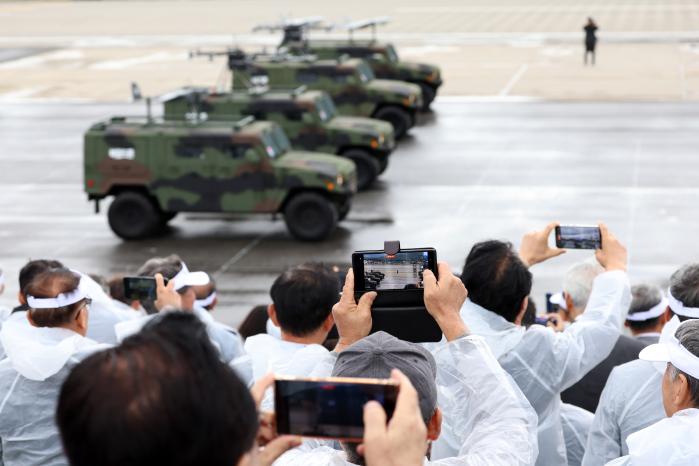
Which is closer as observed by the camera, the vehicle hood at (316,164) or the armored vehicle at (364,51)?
the vehicle hood at (316,164)

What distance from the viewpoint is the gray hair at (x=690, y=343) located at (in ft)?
12.4

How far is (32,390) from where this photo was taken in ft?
15.5

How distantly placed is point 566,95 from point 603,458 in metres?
28.6

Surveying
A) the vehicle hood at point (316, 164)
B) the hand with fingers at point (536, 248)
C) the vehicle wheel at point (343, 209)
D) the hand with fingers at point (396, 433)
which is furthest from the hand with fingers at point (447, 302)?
the vehicle wheel at point (343, 209)

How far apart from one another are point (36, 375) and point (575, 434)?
2495mm

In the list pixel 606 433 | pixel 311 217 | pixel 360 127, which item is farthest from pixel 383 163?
pixel 606 433

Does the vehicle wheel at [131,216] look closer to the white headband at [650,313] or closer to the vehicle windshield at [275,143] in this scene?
the vehicle windshield at [275,143]

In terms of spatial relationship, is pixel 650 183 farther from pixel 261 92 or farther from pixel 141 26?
pixel 141 26

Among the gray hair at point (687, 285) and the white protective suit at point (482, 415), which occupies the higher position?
the white protective suit at point (482, 415)

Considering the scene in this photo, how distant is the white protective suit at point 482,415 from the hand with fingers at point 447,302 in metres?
0.04

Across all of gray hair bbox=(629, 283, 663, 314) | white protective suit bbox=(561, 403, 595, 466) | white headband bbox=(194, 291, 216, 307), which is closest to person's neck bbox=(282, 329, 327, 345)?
white protective suit bbox=(561, 403, 595, 466)

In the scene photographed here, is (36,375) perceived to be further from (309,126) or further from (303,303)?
(309,126)

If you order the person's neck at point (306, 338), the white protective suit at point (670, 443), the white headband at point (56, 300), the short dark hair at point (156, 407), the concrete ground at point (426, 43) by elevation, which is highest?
the short dark hair at point (156, 407)

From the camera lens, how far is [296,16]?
65.1 metres
